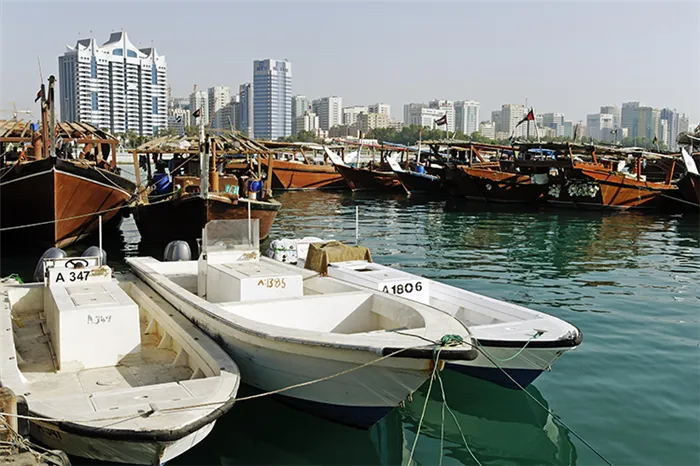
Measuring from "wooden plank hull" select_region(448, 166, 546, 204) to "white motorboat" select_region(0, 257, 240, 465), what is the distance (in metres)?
27.0

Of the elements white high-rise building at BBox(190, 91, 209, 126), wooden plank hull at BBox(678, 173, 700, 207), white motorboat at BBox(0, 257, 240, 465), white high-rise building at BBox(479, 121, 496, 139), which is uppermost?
white high-rise building at BBox(479, 121, 496, 139)

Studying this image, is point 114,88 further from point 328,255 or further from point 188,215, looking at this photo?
point 328,255

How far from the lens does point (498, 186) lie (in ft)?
114

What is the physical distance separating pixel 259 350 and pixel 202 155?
1211 cm

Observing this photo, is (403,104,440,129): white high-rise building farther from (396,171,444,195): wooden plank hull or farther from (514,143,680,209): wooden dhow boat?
(514,143,680,209): wooden dhow boat

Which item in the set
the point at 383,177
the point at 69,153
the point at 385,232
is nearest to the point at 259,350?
the point at 385,232

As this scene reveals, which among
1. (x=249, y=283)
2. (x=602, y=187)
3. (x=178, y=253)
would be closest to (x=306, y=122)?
(x=602, y=187)

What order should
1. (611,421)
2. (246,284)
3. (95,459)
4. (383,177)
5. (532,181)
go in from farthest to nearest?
(383,177), (532,181), (246,284), (611,421), (95,459)

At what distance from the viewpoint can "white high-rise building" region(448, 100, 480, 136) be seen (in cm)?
18502

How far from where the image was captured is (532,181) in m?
34.1

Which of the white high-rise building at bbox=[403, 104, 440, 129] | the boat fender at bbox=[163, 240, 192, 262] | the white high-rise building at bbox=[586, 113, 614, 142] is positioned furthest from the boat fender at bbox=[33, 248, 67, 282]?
the white high-rise building at bbox=[586, 113, 614, 142]

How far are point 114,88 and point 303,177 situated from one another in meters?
82.8

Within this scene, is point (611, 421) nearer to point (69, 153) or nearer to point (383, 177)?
point (69, 153)

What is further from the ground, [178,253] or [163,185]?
[163,185]
